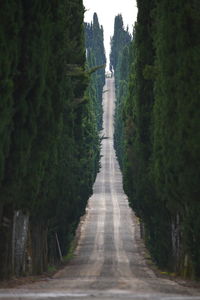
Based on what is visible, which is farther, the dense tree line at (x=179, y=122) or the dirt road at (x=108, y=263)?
the dense tree line at (x=179, y=122)

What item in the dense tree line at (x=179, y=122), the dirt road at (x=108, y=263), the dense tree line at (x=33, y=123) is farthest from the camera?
the dense tree line at (x=179, y=122)

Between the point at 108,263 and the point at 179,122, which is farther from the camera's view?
the point at 108,263

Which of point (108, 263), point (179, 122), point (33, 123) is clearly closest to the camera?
point (33, 123)

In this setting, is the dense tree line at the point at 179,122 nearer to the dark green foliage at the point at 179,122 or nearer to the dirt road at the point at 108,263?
the dark green foliage at the point at 179,122

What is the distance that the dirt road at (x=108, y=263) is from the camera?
17938 mm

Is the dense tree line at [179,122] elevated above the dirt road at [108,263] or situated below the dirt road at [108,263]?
above

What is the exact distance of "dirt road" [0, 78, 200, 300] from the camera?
17938 millimetres

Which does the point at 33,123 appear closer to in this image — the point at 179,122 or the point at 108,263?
the point at 179,122

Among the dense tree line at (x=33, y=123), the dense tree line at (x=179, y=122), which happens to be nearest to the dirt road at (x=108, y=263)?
the dense tree line at (x=179, y=122)

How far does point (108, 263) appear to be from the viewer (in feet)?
138

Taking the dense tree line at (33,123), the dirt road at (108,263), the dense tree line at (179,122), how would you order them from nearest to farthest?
the dirt road at (108,263), the dense tree line at (33,123), the dense tree line at (179,122)

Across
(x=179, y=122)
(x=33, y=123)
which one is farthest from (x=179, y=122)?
(x=33, y=123)

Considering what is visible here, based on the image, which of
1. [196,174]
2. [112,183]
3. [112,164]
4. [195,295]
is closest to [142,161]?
[196,174]

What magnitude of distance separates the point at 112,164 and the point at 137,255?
218 feet
